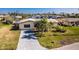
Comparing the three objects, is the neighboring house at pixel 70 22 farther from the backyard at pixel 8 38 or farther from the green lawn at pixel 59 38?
the backyard at pixel 8 38

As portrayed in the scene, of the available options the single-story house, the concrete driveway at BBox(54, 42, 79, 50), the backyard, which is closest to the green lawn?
the concrete driveway at BBox(54, 42, 79, 50)

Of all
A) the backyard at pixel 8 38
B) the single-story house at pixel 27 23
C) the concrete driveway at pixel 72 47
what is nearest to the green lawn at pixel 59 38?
the concrete driveway at pixel 72 47

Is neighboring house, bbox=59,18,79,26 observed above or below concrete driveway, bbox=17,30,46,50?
above

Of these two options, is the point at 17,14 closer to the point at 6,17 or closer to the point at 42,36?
the point at 6,17

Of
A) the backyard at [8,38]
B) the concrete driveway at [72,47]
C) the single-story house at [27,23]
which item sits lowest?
the concrete driveway at [72,47]

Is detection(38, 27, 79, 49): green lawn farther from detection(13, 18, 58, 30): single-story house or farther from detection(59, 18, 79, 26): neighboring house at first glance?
detection(13, 18, 58, 30): single-story house

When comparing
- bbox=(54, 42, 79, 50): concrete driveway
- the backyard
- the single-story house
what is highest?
the single-story house
